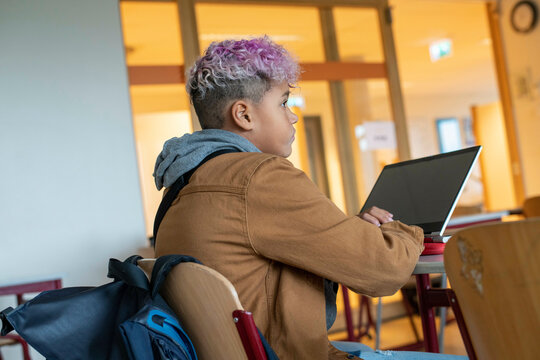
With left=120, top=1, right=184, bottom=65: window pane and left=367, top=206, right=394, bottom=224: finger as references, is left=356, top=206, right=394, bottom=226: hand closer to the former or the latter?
left=367, top=206, right=394, bottom=224: finger

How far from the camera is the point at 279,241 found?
1.10 metres

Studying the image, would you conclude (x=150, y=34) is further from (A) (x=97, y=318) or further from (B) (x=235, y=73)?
(A) (x=97, y=318)

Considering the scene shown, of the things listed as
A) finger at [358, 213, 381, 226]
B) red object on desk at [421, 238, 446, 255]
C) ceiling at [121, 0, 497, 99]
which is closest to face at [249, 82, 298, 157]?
finger at [358, 213, 381, 226]

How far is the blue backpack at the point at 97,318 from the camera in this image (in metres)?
0.98

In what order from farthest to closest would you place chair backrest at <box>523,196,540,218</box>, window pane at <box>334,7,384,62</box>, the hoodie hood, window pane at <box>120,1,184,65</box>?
window pane at <box>334,7,384,62</box> < window pane at <box>120,1,184,65</box> < chair backrest at <box>523,196,540,218</box> < the hoodie hood

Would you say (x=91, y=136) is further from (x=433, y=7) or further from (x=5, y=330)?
(x=433, y=7)

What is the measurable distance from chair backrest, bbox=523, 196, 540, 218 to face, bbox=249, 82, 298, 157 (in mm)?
2460

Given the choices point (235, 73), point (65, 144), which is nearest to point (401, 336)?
point (65, 144)

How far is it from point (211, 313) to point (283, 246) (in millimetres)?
196

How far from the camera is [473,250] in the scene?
848 millimetres

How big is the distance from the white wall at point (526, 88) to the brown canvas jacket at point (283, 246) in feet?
15.2

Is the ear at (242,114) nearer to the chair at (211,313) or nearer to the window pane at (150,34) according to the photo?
the chair at (211,313)

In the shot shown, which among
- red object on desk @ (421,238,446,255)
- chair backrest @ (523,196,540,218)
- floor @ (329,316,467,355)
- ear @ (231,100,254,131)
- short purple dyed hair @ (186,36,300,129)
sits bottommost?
floor @ (329,316,467,355)

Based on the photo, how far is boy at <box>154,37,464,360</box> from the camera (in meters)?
1.10
